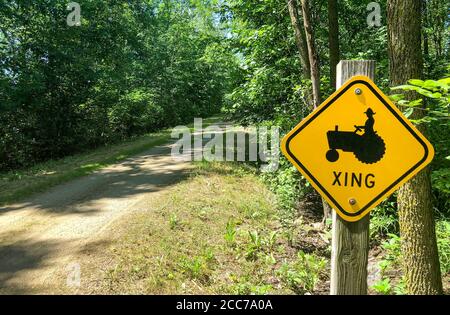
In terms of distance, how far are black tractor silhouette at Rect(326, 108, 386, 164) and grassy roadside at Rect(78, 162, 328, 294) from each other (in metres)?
3.31

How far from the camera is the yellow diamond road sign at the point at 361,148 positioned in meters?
2.19

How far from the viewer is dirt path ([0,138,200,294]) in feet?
17.3

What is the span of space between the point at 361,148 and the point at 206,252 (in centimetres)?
440

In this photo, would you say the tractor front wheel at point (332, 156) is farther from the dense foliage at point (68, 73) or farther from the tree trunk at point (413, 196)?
the dense foliage at point (68, 73)

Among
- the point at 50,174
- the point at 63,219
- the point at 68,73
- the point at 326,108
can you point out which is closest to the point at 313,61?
the point at 326,108

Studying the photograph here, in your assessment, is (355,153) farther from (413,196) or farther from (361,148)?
(413,196)

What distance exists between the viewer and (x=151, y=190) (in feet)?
30.6

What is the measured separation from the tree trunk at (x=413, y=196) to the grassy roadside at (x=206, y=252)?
66.7 inches

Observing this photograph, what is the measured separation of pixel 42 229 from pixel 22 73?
27.7ft

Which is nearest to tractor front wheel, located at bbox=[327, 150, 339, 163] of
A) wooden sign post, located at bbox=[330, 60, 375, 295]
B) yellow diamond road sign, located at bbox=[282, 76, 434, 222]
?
yellow diamond road sign, located at bbox=[282, 76, 434, 222]

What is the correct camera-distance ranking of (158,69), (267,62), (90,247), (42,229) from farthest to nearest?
(158,69), (267,62), (42,229), (90,247)

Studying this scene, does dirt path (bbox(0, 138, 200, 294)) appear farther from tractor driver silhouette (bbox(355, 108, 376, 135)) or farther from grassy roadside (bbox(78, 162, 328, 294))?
tractor driver silhouette (bbox(355, 108, 376, 135))


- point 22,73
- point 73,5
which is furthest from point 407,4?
point 73,5

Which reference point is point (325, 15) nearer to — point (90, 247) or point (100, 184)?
point (100, 184)
